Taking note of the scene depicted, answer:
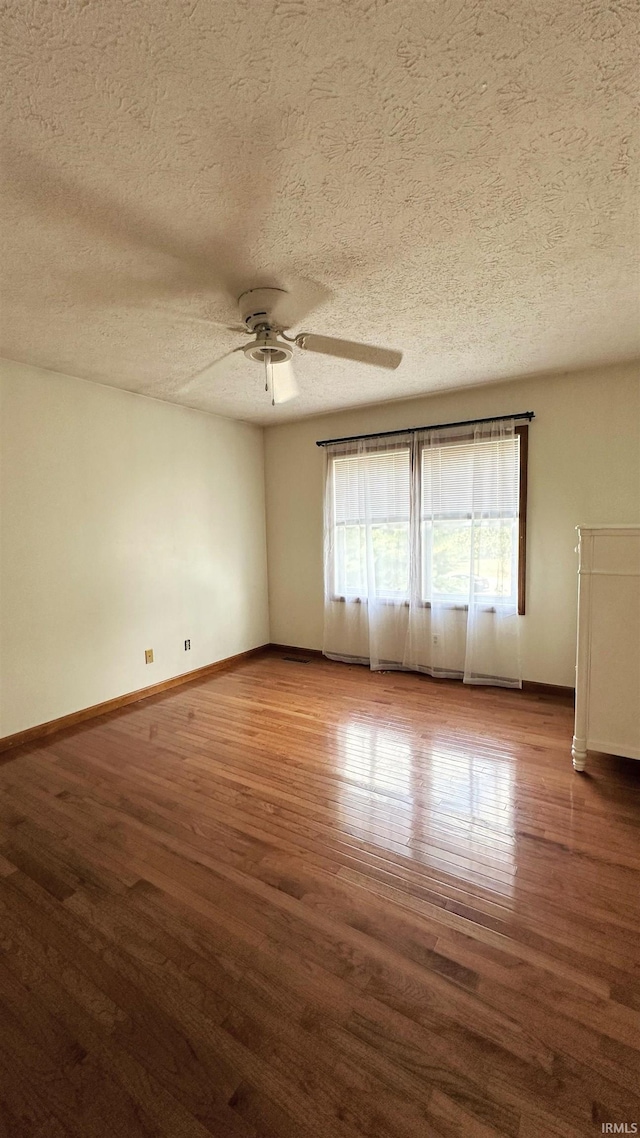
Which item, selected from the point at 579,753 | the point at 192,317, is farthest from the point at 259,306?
the point at 579,753

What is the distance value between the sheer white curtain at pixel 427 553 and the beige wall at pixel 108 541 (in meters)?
1.12

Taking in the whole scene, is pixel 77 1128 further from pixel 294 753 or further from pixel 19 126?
pixel 19 126

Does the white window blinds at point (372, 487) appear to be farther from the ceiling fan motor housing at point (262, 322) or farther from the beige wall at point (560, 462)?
the ceiling fan motor housing at point (262, 322)

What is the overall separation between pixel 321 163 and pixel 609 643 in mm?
2446

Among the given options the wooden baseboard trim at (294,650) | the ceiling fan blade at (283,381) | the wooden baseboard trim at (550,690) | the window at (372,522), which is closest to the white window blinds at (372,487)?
the window at (372,522)

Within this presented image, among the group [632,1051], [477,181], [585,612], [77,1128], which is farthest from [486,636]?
[77,1128]

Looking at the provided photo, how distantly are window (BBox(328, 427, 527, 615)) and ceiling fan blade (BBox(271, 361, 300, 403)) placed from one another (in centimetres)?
163

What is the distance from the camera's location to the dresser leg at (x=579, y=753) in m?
2.41

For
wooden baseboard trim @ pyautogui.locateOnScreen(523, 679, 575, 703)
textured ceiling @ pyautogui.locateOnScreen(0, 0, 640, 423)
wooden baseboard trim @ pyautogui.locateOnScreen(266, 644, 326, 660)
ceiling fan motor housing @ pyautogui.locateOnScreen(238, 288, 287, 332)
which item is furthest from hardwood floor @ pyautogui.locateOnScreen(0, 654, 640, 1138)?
textured ceiling @ pyautogui.locateOnScreen(0, 0, 640, 423)

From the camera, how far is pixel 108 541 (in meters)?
3.47

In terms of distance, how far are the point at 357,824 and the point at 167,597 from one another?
262 centimetres

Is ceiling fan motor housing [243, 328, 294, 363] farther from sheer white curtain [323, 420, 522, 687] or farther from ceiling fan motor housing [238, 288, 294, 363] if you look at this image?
sheer white curtain [323, 420, 522, 687]

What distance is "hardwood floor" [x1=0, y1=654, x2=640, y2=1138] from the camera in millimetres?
1061

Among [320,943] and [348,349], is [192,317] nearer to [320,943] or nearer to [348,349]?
[348,349]
